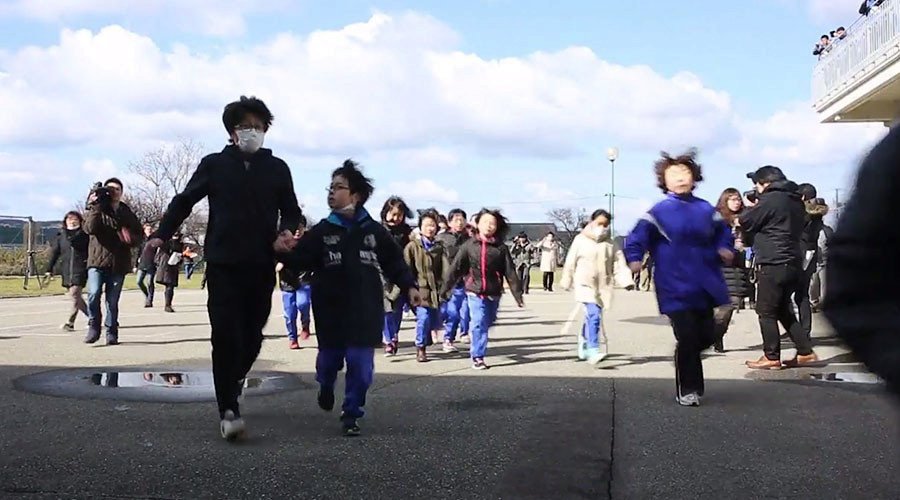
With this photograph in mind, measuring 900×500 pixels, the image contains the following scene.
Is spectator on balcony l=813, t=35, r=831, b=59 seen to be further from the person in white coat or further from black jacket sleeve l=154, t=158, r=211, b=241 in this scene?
black jacket sleeve l=154, t=158, r=211, b=241

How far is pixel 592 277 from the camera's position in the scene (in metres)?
9.49

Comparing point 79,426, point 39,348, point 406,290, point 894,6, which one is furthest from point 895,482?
point 894,6

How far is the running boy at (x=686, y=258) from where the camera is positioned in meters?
6.85

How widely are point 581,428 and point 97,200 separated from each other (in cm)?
663

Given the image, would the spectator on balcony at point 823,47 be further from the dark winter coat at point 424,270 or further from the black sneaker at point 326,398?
the black sneaker at point 326,398

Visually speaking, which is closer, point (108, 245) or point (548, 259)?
point (108, 245)

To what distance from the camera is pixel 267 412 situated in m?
6.71

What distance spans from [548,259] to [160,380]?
66.0ft

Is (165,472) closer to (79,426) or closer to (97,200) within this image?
(79,426)

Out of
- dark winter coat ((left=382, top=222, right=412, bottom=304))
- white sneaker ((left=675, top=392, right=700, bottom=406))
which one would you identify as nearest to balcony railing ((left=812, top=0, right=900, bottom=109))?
dark winter coat ((left=382, top=222, right=412, bottom=304))

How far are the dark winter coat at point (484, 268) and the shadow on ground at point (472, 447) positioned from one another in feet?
6.51

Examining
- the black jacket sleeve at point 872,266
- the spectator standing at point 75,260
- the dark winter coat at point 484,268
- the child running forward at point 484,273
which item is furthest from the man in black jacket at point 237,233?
the spectator standing at point 75,260

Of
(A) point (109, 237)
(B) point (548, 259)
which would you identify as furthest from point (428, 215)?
(B) point (548, 259)

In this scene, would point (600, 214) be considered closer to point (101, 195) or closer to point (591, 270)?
point (591, 270)
